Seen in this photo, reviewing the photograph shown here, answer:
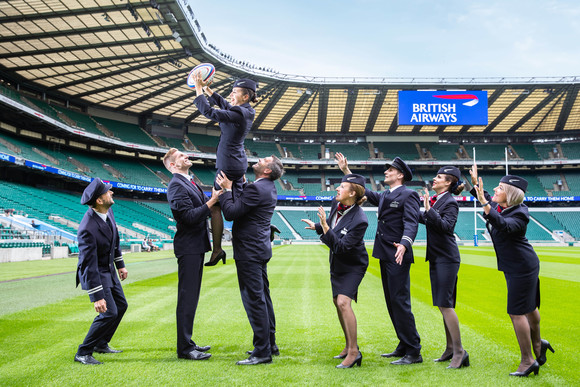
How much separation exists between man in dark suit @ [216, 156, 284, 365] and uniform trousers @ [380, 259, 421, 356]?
54.9 inches

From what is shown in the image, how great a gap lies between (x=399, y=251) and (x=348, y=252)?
0.54m

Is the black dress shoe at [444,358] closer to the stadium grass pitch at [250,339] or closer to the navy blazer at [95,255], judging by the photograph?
the stadium grass pitch at [250,339]

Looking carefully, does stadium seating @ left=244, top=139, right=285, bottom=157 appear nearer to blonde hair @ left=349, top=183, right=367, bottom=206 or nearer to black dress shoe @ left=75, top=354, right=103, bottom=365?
blonde hair @ left=349, top=183, right=367, bottom=206

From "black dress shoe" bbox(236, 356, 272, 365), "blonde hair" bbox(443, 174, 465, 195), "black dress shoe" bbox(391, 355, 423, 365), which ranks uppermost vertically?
"blonde hair" bbox(443, 174, 465, 195)

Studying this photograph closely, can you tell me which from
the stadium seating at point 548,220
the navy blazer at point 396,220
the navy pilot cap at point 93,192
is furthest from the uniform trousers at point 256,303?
the stadium seating at point 548,220

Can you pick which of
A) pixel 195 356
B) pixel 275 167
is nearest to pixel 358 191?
pixel 275 167

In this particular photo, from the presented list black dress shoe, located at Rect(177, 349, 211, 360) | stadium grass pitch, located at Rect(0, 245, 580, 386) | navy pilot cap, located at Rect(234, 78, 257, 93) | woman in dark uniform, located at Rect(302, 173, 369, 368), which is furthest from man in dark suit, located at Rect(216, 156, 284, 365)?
navy pilot cap, located at Rect(234, 78, 257, 93)

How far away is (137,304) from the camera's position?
8203mm

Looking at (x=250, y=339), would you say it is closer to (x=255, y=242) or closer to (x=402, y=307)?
(x=255, y=242)

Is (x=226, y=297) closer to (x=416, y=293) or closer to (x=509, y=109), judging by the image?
(x=416, y=293)

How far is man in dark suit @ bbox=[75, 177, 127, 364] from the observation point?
446 cm

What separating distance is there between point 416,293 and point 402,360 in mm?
5991

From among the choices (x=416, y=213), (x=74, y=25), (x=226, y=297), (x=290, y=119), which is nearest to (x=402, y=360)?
(x=416, y=213)

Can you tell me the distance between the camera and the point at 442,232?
4809 millimetres
